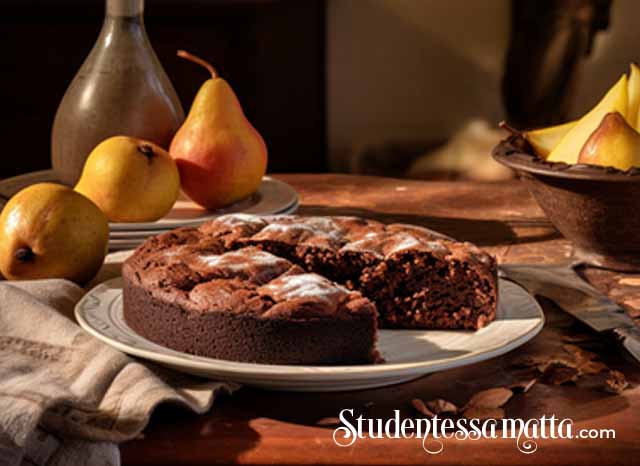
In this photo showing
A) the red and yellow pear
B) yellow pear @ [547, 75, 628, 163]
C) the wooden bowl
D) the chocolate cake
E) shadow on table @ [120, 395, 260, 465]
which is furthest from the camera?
the red and yellow pear

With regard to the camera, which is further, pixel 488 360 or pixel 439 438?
pixel 488 360

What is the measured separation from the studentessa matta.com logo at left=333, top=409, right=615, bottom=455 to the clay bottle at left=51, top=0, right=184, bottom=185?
892mm

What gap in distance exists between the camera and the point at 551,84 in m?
4.28

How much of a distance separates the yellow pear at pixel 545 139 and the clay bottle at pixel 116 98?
0.56 meters

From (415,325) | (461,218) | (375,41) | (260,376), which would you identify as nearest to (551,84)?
(375,41)

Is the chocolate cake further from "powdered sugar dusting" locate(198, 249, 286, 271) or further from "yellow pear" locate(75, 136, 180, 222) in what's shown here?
"yellow pear" locate(75, 136, 180, 222)

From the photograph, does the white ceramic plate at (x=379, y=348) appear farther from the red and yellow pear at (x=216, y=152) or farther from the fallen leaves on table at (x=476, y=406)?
the red and yellow pear at (x=216, y=152)

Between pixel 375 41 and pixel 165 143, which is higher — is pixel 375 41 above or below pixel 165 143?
below

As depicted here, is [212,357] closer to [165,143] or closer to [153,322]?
[153,322]

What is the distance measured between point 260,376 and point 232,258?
0.21 metres

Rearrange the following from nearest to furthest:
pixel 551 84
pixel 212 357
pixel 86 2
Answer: pixel 212 357 < pixel 86 2 < pixel 551 84

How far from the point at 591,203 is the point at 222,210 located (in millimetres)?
564

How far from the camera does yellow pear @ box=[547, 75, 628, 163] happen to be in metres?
1.65

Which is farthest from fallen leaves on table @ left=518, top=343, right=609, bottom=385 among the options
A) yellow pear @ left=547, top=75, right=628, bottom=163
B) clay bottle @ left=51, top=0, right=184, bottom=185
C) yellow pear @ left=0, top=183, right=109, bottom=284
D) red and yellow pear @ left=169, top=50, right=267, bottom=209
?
clay bottle @ left=51, top=0, right=184, bottom=185
